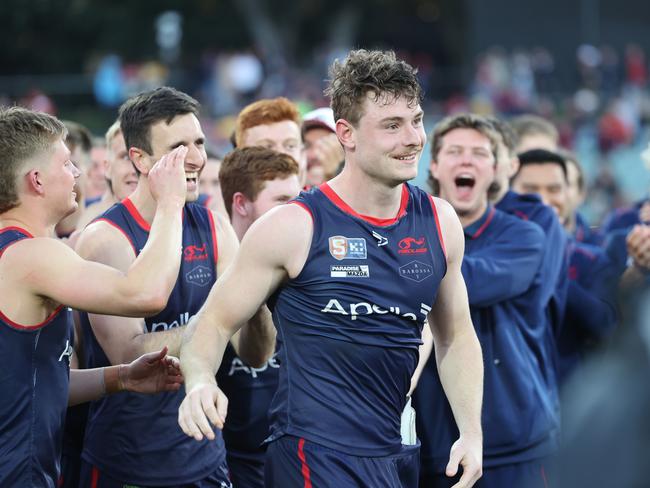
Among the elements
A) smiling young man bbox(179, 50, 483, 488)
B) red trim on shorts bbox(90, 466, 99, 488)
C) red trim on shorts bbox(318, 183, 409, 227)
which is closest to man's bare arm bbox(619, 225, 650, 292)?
smiling young man bbox(179, 50, 483, 488)

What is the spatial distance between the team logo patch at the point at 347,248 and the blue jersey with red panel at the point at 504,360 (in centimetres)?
134

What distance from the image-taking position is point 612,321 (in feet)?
24.3

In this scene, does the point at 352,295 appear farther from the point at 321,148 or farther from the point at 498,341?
the point at 321,148

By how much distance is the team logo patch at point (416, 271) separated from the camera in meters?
4.83

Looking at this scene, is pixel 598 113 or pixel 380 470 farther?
pixel 598 113

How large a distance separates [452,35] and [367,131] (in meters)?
40.1

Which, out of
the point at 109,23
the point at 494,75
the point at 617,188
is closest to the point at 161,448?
the point at 617,188

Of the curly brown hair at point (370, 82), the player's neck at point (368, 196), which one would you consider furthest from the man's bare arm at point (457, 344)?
the curly brown hair at point (370, 82)

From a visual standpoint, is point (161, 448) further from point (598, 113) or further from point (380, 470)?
point (598, 113)

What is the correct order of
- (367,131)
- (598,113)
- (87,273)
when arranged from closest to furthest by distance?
(87,273) → (367,131) → (598,113)

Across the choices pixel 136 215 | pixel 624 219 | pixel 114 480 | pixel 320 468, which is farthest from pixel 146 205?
pixel 624 219

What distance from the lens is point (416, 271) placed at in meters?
4.85

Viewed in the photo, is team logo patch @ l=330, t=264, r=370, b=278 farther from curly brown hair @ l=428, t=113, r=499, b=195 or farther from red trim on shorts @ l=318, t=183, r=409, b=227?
curly brown hair @ l=428, t=113, r=499, b=195

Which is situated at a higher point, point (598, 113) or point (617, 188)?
point (598, 113)
